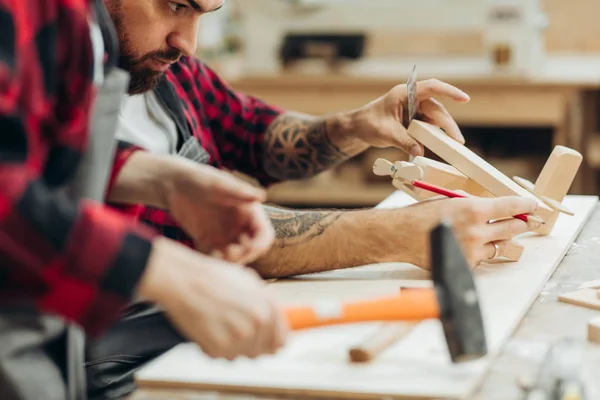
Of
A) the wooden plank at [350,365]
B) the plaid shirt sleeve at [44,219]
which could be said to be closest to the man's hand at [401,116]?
the wooden plank at [350,365]

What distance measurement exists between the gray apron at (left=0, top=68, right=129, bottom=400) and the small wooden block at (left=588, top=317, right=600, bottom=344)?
653 mm

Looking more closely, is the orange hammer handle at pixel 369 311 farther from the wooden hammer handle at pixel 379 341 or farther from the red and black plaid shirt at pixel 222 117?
the red and black plaid shirt at pixel 222 117

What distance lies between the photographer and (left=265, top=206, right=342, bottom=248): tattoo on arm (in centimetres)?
156

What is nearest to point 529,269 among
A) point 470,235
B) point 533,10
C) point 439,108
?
point 470,235

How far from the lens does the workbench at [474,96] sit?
3494mm

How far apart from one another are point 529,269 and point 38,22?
36.4 inches

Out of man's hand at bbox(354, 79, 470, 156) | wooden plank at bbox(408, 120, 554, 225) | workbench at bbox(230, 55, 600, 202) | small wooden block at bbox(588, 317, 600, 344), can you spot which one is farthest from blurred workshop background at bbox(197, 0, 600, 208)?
small wooden block at bbox(588, 317, 600, 344)

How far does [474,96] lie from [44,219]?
9.61 ft

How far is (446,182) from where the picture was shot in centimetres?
161

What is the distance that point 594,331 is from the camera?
44.9 inches

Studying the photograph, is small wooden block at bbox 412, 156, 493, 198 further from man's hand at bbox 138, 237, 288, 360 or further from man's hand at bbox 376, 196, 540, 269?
man's hand at bbox 138, 237, 288, 360

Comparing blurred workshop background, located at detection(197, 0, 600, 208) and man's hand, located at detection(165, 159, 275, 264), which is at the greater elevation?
man's hand, located at detection(165, 159, 275, 264)

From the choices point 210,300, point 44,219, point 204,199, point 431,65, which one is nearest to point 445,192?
point 204,199

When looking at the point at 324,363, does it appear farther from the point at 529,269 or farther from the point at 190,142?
the point at 190,142
